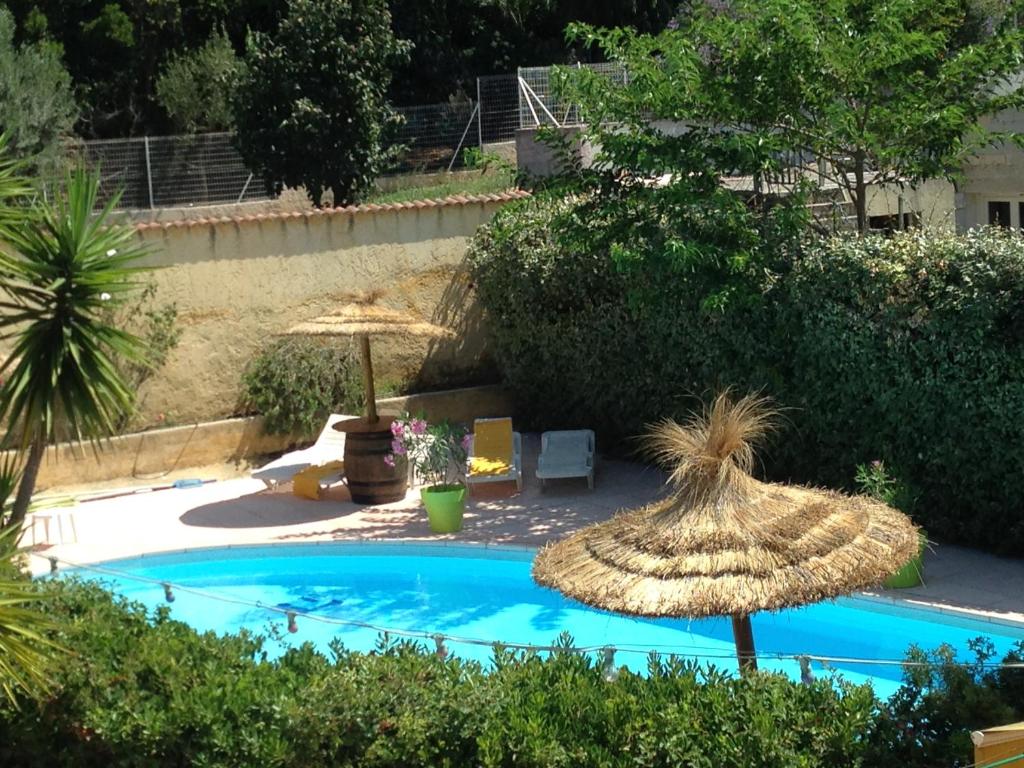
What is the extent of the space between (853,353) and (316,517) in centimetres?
639

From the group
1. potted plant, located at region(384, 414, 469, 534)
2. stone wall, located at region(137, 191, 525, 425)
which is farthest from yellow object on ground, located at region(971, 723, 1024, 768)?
stone wall, located at region(137, 191, 525, 425)

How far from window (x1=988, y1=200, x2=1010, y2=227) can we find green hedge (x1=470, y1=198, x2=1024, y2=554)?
17.1 ft

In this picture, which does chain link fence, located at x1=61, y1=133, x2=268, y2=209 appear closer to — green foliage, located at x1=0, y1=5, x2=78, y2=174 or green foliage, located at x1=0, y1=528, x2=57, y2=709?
green foliage, located at x1=0, y1=5, x2=78, y2=174

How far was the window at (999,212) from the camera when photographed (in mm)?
16672

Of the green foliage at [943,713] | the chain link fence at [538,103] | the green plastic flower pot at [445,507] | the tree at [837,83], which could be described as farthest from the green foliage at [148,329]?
the green foliage at [943,713]

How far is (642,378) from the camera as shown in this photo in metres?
15.1

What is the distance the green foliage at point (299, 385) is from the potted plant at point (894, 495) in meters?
7.88

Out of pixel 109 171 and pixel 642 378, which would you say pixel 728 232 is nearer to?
pixel 642 378

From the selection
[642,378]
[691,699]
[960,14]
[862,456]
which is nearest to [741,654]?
[691,699]

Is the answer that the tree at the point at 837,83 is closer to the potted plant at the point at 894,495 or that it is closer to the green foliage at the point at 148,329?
the potted plant at the point at 894,495

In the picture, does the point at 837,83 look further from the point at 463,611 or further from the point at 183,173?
the point at 183,173

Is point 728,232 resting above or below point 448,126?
below

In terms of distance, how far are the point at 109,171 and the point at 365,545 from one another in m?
18.8

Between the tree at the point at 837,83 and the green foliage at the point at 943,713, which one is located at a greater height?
the tree at the point at 837,83
